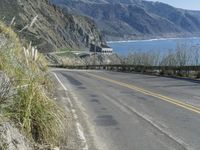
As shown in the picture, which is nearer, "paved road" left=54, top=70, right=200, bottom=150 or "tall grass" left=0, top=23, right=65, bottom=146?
"tall grass" left=0, top=23, right=65, bottom=146

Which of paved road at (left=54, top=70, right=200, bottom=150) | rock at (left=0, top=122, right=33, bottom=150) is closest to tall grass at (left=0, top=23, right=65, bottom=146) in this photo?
rock at (left=0, top=122, right=33, bottom=150)

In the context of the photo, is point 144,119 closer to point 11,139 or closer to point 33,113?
point 33,113

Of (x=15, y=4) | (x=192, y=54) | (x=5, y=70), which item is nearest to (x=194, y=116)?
(x=5, y=70)

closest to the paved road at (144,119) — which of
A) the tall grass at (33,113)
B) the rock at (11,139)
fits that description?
the tall grass at (33,113)

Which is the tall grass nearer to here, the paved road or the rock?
the rock

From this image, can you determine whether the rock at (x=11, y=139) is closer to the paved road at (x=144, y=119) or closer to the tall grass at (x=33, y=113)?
the tall grass at (x=33, y=113)

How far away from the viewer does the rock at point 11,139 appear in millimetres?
7418

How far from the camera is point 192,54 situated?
48.6 metres

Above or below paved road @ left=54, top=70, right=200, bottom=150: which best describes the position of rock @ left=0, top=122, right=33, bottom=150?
above

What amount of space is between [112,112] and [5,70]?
5.40 meters

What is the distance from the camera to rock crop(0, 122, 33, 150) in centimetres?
742

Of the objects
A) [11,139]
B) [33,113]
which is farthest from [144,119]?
[11,139]

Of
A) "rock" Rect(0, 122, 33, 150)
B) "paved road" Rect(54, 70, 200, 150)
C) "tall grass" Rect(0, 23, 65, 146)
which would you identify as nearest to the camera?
"rock" Rect(0, 122, 33, 150)

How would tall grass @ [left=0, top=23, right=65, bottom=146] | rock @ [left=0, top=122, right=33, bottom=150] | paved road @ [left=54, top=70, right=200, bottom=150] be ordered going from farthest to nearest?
paved road @ [left=54, top=70, right=200, bottom=150] < tall grass @ [left=0, top=23, right=65, bottom=146] < rock @ [left=0, top=122, right=33, bottom=150]
